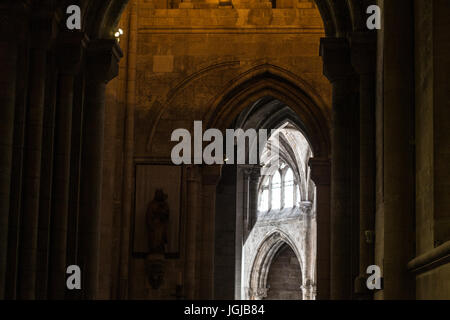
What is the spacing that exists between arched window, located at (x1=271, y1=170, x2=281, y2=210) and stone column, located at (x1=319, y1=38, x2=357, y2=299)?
1070 inches

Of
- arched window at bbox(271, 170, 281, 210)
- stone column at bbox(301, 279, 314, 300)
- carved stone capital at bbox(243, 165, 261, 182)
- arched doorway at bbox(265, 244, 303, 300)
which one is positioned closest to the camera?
carved stone capital at bbox(243, 165, 261, 182)

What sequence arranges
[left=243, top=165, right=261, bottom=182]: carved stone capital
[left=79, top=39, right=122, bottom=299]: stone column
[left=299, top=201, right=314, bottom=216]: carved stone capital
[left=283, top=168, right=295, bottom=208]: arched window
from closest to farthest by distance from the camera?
[left=79, top=39, right=122, bottom=299]: stone column → [left=243, top=165, right=261, bottom=182]: carved stone capital → [left=299, top=201, right=314, bottom=216]: carved stone capital → [left=283, top=168, right=295, bottom=208]: arched window

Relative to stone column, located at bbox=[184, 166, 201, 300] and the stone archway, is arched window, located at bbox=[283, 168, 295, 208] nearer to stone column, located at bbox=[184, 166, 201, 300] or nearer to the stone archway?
the stone archway

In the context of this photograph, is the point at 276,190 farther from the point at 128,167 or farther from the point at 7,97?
the point at 7,97

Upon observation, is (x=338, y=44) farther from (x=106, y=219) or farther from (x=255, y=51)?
(x=255, y=51)

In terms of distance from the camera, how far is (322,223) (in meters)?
23.1

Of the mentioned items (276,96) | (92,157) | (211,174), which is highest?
(276,96)

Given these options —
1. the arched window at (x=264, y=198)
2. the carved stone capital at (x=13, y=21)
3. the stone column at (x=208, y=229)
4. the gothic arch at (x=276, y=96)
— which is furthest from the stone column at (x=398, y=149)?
the arched window at (x=264, y=198)

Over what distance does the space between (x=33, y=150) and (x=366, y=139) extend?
4.66 metres

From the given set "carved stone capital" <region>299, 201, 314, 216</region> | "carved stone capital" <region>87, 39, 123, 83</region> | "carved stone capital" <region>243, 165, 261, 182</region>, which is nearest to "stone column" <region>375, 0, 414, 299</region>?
"carved stone capital" <region>87, 39, 123, 83</region>

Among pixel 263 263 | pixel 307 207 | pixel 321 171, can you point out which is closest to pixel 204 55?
pixel 321 171

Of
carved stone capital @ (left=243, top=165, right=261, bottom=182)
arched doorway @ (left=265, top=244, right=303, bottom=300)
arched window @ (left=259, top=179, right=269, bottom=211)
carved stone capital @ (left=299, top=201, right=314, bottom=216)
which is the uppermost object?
arched window @ (left=259, top=179, right=269, bottom=211)

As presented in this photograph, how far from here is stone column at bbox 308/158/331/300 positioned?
22.4 m

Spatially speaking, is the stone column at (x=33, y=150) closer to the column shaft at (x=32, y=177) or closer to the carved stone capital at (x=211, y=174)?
the column shaft at (x=32, y=177)
